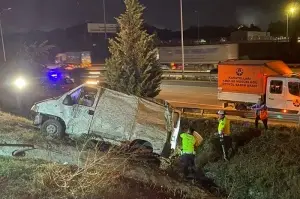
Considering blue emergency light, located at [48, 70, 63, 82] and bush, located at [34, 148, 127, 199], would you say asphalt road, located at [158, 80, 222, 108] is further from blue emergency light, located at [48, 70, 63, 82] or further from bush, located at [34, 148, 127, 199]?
bush, located at [34, 148, 127, 199]

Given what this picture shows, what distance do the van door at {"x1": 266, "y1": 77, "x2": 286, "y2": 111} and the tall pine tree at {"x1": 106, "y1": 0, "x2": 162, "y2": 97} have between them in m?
5.92

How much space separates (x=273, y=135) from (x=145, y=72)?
253 inches

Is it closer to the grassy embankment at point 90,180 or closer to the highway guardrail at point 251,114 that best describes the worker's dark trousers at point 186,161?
the grassy embankment at point 90,180

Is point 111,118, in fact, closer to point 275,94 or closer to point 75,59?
point 275,94

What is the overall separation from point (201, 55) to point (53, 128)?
38.9m

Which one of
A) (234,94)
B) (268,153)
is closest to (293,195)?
(268,153)

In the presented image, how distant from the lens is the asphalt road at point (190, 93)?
26.5m

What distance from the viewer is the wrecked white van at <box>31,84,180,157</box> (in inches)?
459

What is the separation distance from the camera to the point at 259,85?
2039 centimetres

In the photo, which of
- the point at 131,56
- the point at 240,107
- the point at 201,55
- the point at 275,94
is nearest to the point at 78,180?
the point at 131,56

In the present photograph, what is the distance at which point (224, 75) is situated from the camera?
22359 mm

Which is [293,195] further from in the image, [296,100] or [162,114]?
[296,100]

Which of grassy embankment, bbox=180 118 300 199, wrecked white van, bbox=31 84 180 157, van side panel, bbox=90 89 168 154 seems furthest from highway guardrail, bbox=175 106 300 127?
van side panel, bbox=90 89 168 154

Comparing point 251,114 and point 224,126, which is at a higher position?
point 224,126
